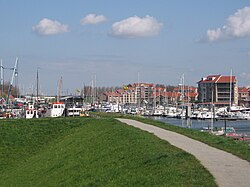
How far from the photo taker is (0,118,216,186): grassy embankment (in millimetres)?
13844

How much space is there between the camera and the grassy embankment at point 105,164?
13.8 meters

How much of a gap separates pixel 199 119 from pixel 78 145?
274 feet

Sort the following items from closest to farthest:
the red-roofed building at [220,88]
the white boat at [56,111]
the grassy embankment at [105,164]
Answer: the grassy embankment at [105,164]
the white boat at [56,111]
the red-roofed building at [220,88]

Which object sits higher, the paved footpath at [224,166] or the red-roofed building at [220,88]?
the red-roofed building at [220,88]

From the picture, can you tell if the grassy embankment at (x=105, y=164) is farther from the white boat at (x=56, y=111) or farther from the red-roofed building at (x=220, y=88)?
the red-roofed building at (x=220, y=88)

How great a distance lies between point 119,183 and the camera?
14141mm

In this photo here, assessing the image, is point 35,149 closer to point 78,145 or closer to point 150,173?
point 78,145

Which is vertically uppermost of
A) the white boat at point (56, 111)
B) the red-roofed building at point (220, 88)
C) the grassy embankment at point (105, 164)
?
the red-roofed building at point (220, 88)

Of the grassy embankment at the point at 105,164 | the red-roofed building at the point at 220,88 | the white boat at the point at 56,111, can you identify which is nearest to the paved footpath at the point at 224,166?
the grassy embankment at the point at 105,164

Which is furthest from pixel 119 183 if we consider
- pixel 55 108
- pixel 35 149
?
pixel 55 108

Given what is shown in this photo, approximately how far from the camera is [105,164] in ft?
60.6

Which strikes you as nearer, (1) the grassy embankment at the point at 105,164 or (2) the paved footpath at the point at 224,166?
(2) the paved footpath at the point at 224,166

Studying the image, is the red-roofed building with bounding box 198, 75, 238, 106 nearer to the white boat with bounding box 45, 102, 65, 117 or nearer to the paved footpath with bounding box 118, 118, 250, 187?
the white boat with bounding box 45, 102, 65, 117

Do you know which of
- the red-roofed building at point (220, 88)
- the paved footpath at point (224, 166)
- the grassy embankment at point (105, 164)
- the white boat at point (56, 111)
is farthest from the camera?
the red-roofed building at point (220, 88)
